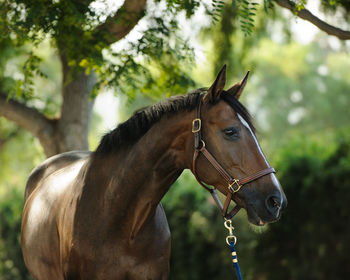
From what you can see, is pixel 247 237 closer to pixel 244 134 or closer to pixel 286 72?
pixel 244 134

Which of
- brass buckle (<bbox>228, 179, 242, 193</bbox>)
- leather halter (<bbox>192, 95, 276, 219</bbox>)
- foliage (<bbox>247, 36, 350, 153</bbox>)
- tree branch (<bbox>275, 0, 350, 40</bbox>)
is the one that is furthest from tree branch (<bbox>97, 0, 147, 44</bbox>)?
foliage (<bbox>247, 36, 350, 153</bbox>)

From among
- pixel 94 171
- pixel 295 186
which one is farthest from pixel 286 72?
pixel 94 171

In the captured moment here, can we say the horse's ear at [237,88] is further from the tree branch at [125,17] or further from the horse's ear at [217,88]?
the tree branch at [125,17]

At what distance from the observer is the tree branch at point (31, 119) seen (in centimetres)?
633

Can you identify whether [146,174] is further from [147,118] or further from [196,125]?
[196,125]

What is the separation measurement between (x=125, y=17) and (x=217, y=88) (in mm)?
2144

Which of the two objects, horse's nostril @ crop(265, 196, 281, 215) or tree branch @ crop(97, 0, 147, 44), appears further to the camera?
tree branch @ crop(97, 0, 147, 44)

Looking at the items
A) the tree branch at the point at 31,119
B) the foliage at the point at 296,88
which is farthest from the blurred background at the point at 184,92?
the foliage at the point at 296,88

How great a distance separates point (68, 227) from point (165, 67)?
280 cm

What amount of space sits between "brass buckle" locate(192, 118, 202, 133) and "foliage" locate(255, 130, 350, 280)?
5.46 meters

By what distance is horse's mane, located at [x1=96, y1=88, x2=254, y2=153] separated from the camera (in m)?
3.09

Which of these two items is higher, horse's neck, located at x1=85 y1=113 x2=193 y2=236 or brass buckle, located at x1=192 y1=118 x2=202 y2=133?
brass buckle, located at x1=192 y1=118 x2=202 y2=133

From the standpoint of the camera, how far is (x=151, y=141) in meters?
3.17

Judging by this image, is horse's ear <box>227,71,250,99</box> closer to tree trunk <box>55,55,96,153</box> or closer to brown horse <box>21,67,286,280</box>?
brown horse <box>21,67,286,280</box>
